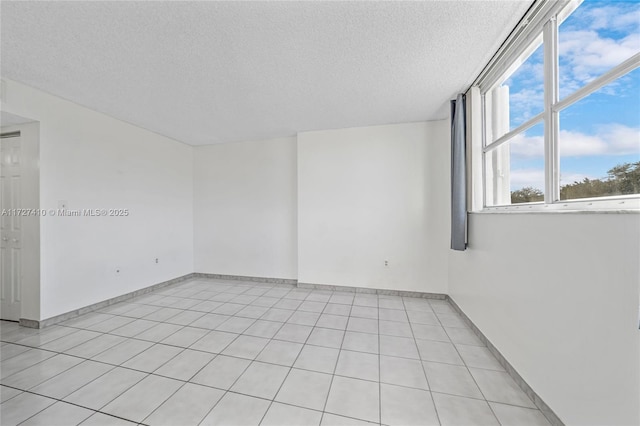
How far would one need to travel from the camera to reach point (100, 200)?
3.43 m

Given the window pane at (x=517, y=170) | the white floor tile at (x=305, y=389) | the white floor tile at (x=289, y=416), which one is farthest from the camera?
the window pane at (x=517, y=170)

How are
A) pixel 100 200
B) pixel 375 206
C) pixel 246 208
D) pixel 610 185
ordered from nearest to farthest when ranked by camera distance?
pixel 610 185 → pixel 100 200 → pixel 375 206 → pixel 246 208

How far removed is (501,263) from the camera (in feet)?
6.95

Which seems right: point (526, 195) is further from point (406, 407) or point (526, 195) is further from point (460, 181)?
point (406, 407)

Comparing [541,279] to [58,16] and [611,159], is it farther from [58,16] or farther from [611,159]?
[58,16]

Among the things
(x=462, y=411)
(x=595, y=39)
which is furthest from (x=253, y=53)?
(x=462, y=411)

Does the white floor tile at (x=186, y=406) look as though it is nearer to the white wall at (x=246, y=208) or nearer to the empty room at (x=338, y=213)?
the empty room at (x=338, y=213)

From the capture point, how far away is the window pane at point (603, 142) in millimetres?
1144

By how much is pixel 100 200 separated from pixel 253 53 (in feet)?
10.4

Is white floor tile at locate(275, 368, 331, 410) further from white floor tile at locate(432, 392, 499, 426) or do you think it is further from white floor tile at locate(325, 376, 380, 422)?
white floor tile at locate(432, 392, 499, 426)

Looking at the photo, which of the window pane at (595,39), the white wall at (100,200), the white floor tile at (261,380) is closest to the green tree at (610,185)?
the window pane at (595,39)

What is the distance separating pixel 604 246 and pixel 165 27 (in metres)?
3.17

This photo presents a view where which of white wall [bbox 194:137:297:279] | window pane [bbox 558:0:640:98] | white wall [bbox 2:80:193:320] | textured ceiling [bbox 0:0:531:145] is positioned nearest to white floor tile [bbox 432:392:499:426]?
window pane [bbox 558:0:640:98]

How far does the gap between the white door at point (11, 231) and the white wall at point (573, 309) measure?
5.40 metres
